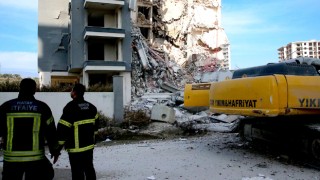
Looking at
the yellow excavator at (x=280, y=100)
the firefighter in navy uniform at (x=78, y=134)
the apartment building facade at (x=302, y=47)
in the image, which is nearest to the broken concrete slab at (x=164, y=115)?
the yellow excavator at (x=280, y=100)

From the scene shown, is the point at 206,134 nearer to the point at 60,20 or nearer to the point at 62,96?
the point at 62,96

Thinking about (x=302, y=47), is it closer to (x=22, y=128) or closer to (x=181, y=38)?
(x=181, y=38)

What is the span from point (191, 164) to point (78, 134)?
339 centimetres

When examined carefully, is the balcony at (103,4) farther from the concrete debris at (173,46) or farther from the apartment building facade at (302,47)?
→ the apartment building facade at (302,47)

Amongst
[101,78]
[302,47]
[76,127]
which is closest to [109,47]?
[101,78]

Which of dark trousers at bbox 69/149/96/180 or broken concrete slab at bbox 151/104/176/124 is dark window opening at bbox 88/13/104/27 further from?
dark trousers at bbox 69/149/96/180

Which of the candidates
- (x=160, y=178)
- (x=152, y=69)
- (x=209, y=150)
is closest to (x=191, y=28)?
(x=152, y=69)

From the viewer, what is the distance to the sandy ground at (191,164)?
612 cm

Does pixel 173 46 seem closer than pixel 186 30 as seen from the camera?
Yes

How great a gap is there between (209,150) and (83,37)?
60.6 feet

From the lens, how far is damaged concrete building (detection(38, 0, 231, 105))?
81.3 feet

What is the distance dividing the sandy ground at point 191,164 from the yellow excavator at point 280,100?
0.62m

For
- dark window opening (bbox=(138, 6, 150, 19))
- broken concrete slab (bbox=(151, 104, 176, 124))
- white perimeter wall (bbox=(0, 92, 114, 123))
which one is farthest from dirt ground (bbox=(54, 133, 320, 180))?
dark window opening (bbox=(138, 6, 150, 19))

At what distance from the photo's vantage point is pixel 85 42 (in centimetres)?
2520
